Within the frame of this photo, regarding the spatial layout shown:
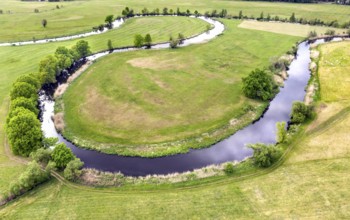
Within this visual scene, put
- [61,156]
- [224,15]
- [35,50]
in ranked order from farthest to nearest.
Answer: [224,15]
[35,50]
[61,156]

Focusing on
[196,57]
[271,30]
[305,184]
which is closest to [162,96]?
[196,57]

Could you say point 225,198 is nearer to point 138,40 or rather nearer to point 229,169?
point 229,169

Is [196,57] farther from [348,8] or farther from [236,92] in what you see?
[348,8]

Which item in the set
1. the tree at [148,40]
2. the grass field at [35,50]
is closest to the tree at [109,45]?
the grass field at [35,50]

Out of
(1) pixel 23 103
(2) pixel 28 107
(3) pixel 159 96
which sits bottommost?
(3) pixel 159 96

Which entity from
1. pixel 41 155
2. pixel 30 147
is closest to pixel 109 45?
pixel 30 147

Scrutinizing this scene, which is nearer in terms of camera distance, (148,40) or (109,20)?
(148,40)

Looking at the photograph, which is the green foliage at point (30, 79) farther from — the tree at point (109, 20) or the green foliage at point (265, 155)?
the tree at point (109, 20)
